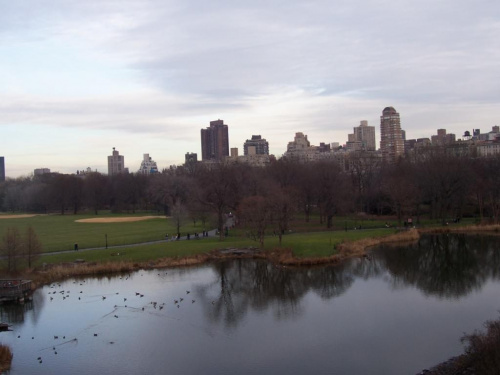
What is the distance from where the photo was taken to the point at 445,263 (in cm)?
4222

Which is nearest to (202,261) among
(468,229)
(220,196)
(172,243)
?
(172,243)

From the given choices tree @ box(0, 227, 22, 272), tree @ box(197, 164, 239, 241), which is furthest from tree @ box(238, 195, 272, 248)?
tree @ box(0, 227, 22, 272)

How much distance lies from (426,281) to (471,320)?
9.84 meters

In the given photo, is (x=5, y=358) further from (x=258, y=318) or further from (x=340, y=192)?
(x=340, y=192)

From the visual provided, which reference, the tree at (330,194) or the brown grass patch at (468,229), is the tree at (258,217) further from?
the brown grass patch at (468,229)

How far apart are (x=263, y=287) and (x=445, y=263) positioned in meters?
16.8

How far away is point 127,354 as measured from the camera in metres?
23.1

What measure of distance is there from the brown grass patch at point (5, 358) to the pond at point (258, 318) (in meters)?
0.31

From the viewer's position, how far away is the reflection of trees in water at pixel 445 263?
3491 cm

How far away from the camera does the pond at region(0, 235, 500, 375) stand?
72.1 feet

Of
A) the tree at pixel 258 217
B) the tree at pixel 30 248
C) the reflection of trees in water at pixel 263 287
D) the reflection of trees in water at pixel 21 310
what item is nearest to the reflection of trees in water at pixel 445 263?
the reflection of trees in water at pixel 263 287

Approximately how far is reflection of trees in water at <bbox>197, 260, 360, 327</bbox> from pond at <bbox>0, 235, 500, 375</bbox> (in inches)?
3.0

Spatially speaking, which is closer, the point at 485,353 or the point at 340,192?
the point at 485,353

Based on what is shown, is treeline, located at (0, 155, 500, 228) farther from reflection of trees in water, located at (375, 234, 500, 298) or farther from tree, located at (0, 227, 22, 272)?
tree, located at (0, 227, 22, 272)
